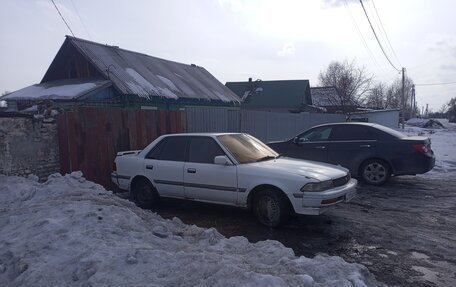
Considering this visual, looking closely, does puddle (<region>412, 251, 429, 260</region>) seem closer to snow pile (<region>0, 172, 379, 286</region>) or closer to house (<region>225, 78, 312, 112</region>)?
snow pile (<region>0, 172, 379, 286</region>)

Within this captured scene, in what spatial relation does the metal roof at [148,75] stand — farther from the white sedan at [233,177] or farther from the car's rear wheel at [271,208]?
the car's rear wheel at [271,208]

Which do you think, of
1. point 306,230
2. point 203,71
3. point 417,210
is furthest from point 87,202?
point 203,71

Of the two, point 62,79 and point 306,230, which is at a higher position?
point 62,79

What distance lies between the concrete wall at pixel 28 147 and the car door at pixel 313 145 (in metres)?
5.69

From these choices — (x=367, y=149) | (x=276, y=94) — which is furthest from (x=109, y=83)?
(x=276, y=94)

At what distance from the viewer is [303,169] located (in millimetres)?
6094

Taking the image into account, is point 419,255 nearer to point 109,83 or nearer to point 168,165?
point 168,165

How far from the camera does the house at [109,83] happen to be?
52.5ft

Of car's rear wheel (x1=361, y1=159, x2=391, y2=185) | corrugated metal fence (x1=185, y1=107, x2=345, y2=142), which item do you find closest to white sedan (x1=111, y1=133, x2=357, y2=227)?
car's rear wheel (x1=361, y1=159, x2=391, y2=185)

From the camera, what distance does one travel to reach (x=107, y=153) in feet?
29.5

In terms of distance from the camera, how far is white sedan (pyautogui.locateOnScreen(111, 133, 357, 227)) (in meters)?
5.77

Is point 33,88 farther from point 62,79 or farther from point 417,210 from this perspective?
point 417,210

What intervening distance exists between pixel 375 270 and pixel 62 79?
1838 cm

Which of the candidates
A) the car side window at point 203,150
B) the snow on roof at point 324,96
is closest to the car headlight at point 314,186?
the car side window at point 203,150
